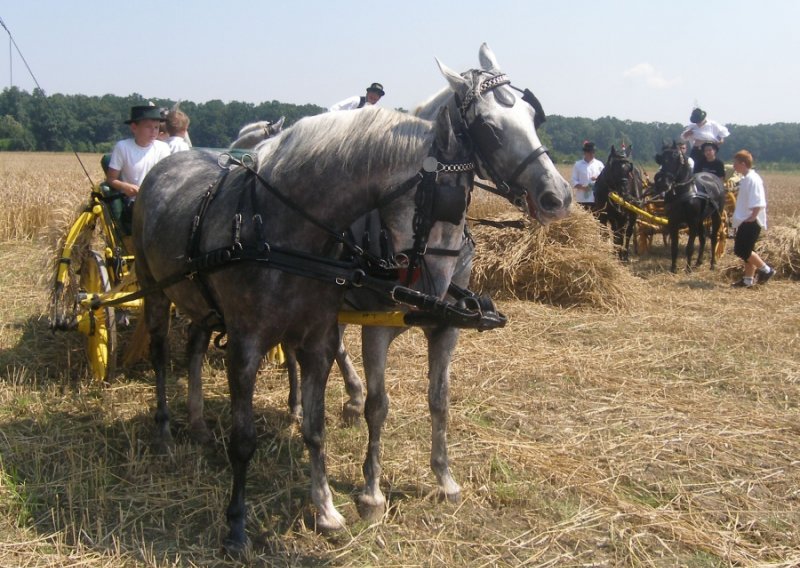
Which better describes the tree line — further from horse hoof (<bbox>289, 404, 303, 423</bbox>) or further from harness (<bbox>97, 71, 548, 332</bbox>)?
horse hoof (<bbox>289, 404, 303, 423</bbox>)

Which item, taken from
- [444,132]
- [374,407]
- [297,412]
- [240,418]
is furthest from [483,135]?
[297,412]

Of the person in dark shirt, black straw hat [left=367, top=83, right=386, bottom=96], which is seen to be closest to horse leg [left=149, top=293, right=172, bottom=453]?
black straw hat [left=367, top=83, right=386, bottom=96]

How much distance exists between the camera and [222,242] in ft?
10.6

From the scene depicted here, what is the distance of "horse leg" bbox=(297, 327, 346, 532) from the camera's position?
3373 millimetres

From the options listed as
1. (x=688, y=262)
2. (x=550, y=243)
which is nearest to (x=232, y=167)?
(x=550, y=243)

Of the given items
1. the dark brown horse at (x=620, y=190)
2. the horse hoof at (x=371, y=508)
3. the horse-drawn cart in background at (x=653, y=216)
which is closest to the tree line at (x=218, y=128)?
the dark brown horse at (x=620, y=190)

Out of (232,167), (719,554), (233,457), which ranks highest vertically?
(232,167)

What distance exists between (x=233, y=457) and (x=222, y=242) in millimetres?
1020

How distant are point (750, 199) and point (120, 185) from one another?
909 cm

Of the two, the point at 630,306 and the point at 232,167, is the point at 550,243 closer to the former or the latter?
the point at 630,306

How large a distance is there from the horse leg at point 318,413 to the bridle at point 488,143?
105cm

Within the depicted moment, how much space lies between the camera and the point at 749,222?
10.6m

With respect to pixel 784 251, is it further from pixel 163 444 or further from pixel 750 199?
pixel 163 444

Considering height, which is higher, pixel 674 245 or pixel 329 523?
pixel 674 245
